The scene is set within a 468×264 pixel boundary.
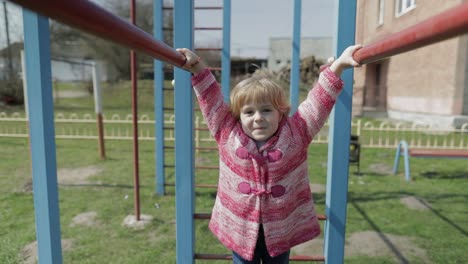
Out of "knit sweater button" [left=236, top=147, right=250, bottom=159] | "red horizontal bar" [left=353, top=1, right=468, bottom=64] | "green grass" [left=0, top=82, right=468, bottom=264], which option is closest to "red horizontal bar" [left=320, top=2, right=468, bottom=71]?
"red horizontal bar" [left=353, top=1, right=468, bottom=64]

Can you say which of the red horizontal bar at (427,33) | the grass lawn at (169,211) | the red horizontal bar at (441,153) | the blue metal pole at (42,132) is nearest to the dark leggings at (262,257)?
the blue metal pole at (42,132)

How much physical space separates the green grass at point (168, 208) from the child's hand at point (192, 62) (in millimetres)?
1778

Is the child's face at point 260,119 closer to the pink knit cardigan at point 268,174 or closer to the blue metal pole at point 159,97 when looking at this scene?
the pink knit cardigan at point 268,174

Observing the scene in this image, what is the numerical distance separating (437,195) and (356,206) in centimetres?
114

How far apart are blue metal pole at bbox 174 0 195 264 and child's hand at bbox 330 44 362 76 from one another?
65 cm

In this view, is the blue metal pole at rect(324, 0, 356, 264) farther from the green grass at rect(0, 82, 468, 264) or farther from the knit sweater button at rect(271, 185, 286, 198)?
the green grass at rect(0, 82, 468, 264)

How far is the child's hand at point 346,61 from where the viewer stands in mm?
1263

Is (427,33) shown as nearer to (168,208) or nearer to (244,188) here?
(244,188)

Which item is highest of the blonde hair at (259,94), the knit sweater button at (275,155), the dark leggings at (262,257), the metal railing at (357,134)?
the blonde hair at (259,94)

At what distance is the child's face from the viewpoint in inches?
52.9

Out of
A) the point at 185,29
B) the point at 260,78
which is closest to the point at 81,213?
the point at 185,29

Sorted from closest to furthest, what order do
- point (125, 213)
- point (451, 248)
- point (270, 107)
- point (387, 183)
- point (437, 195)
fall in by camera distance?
point (270, 107) < point (451, 248) < point (125, 213) < point (437, 195) < point (387, 183)

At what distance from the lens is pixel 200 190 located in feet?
14.3

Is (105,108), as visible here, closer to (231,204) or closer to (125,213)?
(125,213)
